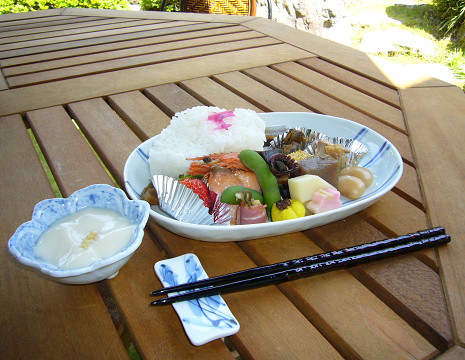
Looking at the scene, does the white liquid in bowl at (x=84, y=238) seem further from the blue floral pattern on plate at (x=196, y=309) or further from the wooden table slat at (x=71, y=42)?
the wooden table slat at (x=71, y=42)

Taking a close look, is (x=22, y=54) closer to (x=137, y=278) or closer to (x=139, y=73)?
(x=139, y=73)

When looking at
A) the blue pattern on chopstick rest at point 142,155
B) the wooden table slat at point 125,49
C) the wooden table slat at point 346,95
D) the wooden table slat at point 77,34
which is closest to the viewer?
the blue pattern on chopstick rest at point 142,155

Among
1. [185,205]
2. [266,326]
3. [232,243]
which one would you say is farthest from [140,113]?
[266,326]

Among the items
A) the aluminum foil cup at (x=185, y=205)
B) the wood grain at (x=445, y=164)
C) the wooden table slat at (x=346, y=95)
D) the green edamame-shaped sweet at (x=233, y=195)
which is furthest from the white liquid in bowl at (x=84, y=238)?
the wooden table slat at (x=346, y=95)

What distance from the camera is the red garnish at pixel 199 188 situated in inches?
41.8

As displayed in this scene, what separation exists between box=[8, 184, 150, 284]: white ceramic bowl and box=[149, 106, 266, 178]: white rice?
0.92 ft

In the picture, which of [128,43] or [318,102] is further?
[128,43]

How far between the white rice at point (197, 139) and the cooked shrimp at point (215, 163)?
0.05 m

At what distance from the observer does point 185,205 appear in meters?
1.04

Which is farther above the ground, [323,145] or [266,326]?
[323,145]

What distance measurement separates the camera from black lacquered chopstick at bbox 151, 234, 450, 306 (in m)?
0.80

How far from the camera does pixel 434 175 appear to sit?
1283 millimetres

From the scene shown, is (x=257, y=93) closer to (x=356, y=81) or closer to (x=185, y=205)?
(x=356, y=81)

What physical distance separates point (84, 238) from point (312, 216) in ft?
1.78
